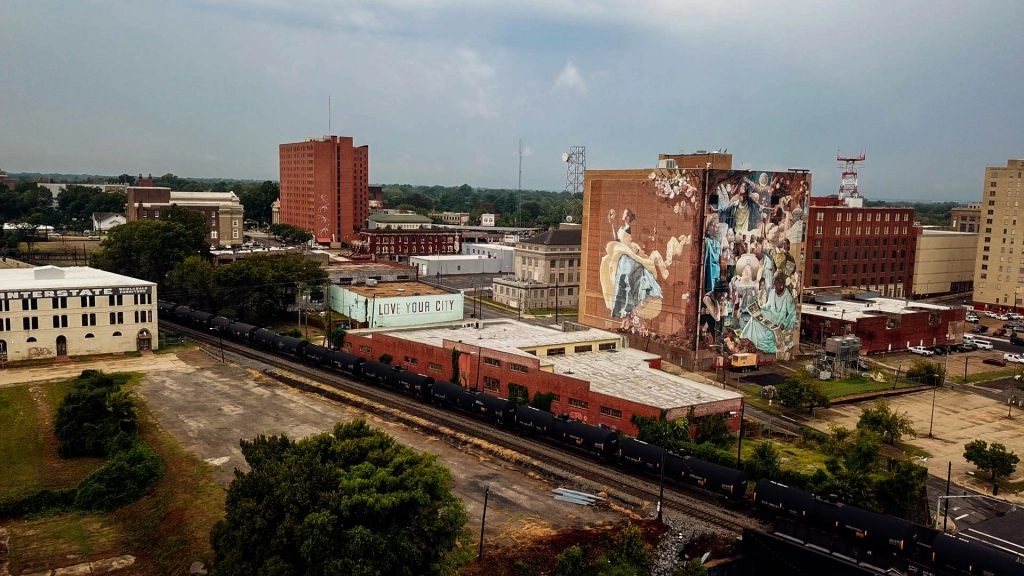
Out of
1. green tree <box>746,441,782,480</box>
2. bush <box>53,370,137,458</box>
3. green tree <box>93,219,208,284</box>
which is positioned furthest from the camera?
green tree <box>93,219,208,284</box>

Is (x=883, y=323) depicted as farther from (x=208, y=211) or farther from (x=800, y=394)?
(x=208, y=211)

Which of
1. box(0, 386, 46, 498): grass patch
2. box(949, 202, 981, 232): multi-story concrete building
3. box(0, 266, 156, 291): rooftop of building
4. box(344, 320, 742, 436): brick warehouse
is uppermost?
box(949, 202, 981, 232): multi-story concrete building

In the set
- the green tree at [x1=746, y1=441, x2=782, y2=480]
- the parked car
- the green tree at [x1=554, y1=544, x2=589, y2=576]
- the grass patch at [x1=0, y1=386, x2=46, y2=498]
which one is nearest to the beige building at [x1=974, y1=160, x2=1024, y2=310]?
the parked car

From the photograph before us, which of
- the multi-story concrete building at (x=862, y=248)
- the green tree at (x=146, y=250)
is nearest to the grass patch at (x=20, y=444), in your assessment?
the green tree at (x=146, y=250)

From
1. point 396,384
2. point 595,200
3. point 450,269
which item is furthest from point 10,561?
point 450,269

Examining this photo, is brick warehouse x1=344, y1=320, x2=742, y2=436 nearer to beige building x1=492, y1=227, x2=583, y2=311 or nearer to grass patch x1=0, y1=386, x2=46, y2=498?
grass patch x1=0, y1=386, x2=46, y2=498

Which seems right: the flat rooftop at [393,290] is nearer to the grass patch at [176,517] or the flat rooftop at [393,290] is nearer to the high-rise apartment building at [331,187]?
the grass patch at [176,517]

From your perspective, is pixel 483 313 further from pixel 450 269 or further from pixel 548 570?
pixel 548 570
